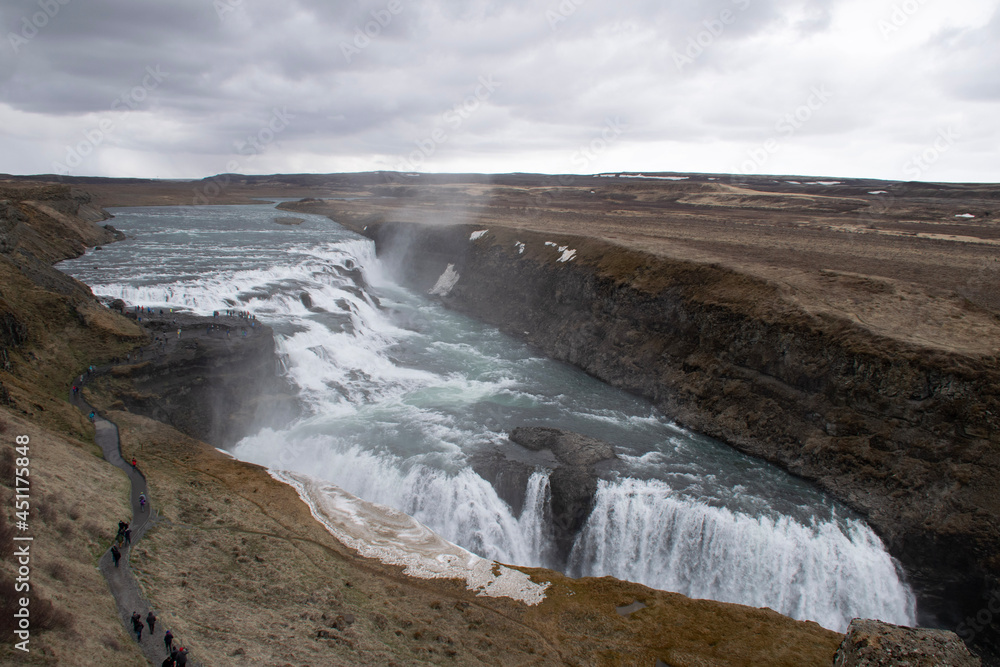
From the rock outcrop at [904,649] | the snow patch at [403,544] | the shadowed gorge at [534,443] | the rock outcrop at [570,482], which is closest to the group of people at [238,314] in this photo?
the shadowed gorge at [534,443]

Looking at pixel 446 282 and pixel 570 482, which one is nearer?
pixel 570 482

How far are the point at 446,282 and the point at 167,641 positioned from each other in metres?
50.6

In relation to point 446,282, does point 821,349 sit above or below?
below

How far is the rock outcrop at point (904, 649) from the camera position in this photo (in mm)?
11773

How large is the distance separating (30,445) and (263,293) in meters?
25.0

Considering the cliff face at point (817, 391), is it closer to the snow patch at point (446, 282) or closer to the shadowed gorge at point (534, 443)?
the shadowed gorge at point (534, 443)

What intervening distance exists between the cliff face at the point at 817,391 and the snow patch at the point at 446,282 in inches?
643

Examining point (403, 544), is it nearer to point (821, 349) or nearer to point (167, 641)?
point (167, 641)

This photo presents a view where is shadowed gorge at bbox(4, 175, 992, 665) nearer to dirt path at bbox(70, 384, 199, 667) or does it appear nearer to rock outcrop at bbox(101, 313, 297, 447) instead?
rock outcrop at bbox(101, 313, 297, 447)

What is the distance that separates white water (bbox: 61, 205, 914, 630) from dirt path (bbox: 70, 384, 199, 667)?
6.54 m

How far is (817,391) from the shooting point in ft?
87.8

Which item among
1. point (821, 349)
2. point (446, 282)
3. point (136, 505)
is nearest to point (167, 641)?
point (136, 505)

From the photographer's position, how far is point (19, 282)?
2656cm

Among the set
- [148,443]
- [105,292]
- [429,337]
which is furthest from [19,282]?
[429,337]
